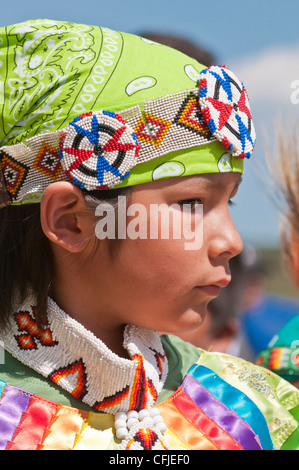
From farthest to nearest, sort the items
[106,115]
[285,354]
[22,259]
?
1. [285,354]
2. [22,259]
3. [106,115]

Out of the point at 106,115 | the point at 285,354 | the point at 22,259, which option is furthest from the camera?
the point at 285,354

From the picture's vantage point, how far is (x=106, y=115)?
153cm

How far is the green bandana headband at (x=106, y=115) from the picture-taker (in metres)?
1.53

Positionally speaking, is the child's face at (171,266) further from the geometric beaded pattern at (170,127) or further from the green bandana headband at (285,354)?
the green bandana headband at (285,354)

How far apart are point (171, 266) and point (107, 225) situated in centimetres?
18

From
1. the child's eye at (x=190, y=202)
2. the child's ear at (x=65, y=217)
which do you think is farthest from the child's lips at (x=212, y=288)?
the child's ear at (x=65, y=217)

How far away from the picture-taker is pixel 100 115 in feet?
5.00

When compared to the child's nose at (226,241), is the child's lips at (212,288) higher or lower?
lower

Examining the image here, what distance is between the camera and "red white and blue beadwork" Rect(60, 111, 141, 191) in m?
1.52

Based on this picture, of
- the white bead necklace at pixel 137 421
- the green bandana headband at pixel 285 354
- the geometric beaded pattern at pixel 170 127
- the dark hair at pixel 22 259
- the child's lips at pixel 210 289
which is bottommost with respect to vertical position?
the green bandana headband at pixel 285 354

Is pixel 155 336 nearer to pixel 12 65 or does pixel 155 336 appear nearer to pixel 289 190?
pixel 12 65

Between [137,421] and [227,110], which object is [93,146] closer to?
[227,110]

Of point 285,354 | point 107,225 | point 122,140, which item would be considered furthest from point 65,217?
point 285,354
